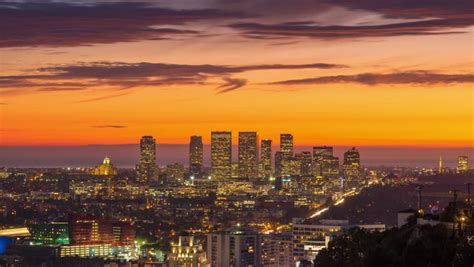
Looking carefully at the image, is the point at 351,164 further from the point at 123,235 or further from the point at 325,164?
the point at 123,235

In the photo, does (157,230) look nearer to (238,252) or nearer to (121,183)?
(238,252)

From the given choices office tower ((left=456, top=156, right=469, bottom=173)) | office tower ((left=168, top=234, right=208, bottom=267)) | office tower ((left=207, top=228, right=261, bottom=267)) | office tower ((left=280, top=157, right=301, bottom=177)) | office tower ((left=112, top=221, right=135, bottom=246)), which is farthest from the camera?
office tower ((left=280, top=157, right=301, bottom=177))

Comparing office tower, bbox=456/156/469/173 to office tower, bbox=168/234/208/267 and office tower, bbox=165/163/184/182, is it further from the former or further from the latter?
office tower, bbox=168/234/208/267

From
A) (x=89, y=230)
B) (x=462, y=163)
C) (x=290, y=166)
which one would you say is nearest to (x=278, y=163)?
(x=290, y=166)

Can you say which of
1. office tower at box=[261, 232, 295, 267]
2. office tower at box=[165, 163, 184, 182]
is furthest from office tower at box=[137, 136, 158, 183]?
office tower at box=[261, 232, 295, 267]

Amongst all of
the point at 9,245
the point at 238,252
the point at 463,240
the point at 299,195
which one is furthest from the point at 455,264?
the point at 299,195

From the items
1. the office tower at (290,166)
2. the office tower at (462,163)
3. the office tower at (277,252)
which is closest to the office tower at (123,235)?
the office tower at (277,252)

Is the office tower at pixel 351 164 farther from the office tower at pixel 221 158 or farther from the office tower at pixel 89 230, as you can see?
the office tower at pixel 89 230
